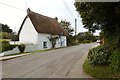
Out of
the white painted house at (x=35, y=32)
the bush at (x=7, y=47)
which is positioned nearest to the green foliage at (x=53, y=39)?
the white painted house at (x=35, y=32)

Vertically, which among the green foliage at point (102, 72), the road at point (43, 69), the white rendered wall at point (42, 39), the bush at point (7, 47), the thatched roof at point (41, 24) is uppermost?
the thatched roof at point (41, 24)

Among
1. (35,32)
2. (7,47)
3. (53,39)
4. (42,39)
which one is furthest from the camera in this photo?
(53,39)

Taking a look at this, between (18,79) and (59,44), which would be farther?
(59,44)

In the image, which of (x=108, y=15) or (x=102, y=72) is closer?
(x=102, y=72)

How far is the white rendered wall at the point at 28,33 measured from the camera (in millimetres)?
49525

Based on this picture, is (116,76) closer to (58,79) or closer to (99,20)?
(58,79)

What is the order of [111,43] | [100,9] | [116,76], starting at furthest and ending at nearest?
[111,43] → [100,9] → [116,76]

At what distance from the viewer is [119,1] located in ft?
40.8

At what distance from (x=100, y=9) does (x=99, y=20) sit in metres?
1.70

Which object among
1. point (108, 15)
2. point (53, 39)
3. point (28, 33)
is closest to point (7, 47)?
point (28, 33)

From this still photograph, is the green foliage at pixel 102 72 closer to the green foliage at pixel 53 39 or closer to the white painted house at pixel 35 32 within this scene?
the white painted house at pixel 35 32

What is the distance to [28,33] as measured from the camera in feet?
165

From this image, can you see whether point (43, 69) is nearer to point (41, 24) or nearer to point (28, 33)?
point (28, 33)

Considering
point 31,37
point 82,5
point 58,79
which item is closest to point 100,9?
point 82,5
